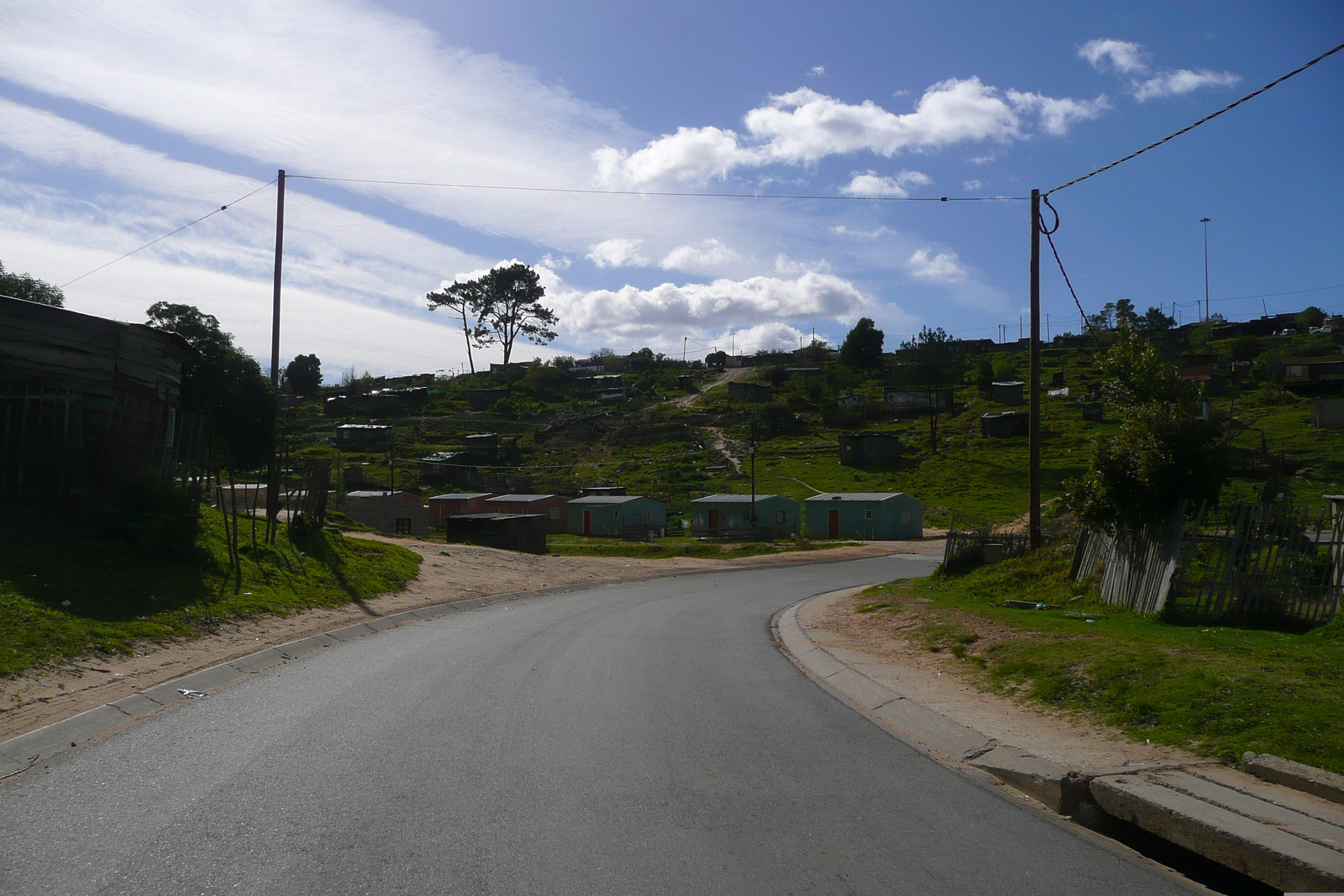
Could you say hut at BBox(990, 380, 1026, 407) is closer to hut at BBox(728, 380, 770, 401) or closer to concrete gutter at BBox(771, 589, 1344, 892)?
hut at BBox(728, 380, 770, 401)

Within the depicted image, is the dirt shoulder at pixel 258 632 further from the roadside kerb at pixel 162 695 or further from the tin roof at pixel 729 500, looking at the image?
the tin roof at pixel 729 500

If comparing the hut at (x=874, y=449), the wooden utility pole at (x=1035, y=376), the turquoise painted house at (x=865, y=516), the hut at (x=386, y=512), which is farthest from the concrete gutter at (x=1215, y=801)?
the hut at (x=874, y=449)

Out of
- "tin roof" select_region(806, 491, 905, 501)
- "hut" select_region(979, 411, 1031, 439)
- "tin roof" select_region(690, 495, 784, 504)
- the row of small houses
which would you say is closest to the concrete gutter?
the row of small houses

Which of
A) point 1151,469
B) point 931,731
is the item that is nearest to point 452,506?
point 1151,469

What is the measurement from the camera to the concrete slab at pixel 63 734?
23.3 feet

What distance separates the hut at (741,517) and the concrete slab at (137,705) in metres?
50.7

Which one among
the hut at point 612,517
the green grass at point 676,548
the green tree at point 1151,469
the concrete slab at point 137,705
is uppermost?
the green tree at point 1151,469

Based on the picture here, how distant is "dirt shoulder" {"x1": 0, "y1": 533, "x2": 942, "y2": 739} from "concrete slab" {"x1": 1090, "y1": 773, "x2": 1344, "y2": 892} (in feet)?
28.1

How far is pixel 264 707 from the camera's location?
8773 mm

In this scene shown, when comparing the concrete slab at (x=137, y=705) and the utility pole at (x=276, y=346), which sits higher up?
the utility pole at (x=276, y=346)

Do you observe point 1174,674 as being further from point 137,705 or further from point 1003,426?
point 1003,426

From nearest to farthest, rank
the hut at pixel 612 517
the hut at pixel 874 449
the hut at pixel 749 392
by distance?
the hut at pixel 612 517
the hut at pixel 874 449
the hut at pixel 749 392

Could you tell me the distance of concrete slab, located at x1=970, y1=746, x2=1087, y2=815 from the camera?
6.32m

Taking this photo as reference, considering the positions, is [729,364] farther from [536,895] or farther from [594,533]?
[536,895]
